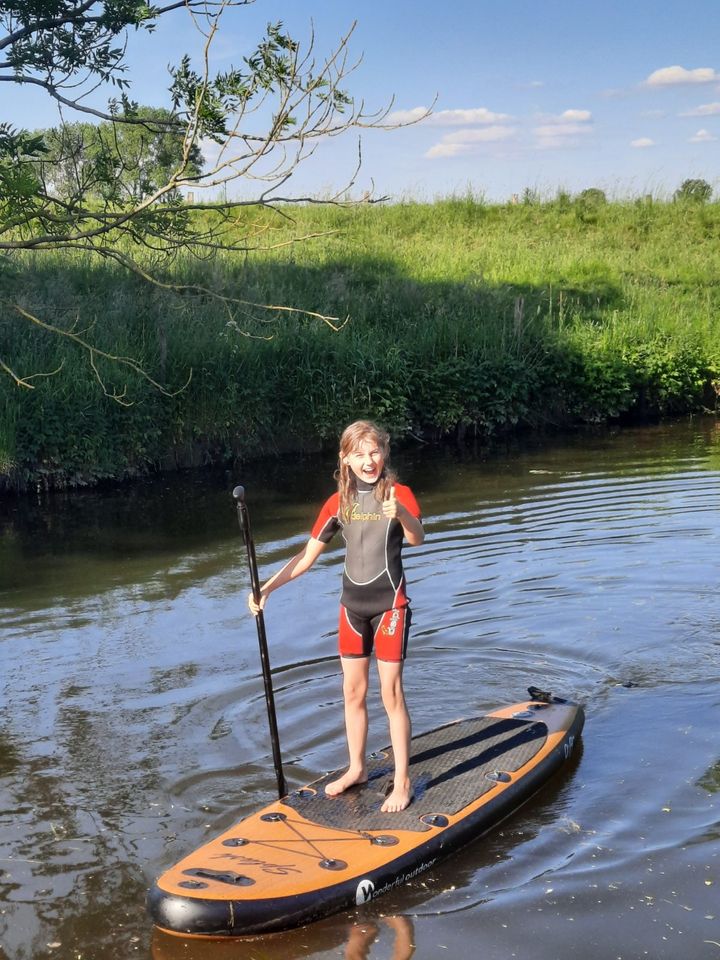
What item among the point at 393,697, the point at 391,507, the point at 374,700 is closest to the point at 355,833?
the point at 393,697

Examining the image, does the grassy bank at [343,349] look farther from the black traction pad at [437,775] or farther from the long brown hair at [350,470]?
the black traction pad at [437,775]

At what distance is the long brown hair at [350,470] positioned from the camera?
5055 millimetres

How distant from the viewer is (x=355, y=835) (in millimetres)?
4770

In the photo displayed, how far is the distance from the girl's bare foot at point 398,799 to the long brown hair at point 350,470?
1268 millimetres

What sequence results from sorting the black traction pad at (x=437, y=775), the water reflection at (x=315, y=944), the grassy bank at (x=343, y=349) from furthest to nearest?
the grassy bank at (x=343, y=349) < the black traction pad at (x=437, y=775) < the water reflection at (x=315, y=944)

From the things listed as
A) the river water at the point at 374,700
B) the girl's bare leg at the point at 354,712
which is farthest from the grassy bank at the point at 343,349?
the girl's bare leg at the point at 354,712

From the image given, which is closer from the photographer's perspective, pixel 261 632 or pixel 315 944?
pixel 315 944

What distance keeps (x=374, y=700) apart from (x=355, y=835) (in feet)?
7.00

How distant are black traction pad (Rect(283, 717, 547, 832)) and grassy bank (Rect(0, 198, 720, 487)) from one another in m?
6.79

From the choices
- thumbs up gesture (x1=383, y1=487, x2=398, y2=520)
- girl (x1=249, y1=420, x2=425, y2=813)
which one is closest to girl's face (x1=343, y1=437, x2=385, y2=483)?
girl (x1=249, y1=420, x2=425, y2=813)

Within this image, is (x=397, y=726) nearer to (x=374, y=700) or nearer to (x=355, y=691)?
(x=355, y=691)

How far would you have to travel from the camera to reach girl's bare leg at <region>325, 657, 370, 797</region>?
516 centimetres

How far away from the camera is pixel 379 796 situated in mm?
5141

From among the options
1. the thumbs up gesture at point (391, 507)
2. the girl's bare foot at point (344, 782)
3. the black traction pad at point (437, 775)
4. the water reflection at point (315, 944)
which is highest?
the thumbs up gesture at point (391, 507)
